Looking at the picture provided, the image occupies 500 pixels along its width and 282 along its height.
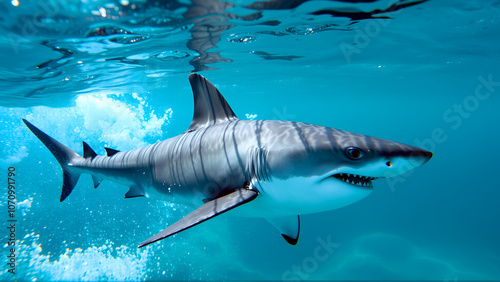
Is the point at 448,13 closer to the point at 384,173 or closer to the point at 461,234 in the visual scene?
the point at 384,173

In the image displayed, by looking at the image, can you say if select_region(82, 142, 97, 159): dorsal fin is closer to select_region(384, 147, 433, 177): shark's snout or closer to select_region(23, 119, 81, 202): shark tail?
select_region(23, 119, 81, 202): shark tail

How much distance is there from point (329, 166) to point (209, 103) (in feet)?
7.97

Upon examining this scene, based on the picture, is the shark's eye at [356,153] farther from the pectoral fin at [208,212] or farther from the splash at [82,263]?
the splash at [82,263]

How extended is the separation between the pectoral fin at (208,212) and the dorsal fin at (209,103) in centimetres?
160

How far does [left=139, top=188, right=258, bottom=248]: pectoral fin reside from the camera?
7.78 feet

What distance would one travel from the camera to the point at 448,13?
340 inches

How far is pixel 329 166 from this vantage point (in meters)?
2.53

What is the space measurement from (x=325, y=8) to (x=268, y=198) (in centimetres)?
691

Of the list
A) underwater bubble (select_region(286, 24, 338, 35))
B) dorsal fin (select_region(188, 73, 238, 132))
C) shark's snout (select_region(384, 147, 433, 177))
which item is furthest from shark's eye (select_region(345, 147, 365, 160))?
underwater bubble (select_region(286, 24, 338, 35))

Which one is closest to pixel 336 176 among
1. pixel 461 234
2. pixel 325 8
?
Result: pixel 325 8

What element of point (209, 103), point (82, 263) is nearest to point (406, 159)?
point (209, 103)

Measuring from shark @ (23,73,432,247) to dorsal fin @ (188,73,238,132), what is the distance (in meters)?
0.02

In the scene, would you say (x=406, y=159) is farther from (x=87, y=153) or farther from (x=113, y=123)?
(x=113, y=123)

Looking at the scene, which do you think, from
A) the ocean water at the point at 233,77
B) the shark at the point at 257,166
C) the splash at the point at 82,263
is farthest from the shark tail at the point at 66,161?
the splash at the point at 82,263
